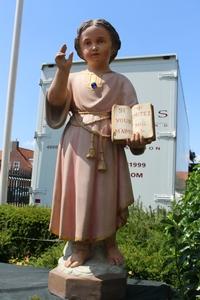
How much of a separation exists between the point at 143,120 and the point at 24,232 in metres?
4.51

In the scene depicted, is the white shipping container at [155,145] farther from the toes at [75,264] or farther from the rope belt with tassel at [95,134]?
the toes at [75,264]

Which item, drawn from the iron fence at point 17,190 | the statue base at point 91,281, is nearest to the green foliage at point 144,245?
the statue base at point 91,281

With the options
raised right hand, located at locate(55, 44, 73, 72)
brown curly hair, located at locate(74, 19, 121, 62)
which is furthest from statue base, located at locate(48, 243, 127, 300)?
brown curly hair, located at locate(74, 19, 121, 62)

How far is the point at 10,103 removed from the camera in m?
8.74

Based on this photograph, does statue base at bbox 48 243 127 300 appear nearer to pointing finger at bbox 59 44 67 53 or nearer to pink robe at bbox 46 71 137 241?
pink robe at bbox 46 71 137 241

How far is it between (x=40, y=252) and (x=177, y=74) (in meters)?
3.90

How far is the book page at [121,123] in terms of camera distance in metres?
3.37

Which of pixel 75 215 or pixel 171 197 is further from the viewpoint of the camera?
pixel 171 197

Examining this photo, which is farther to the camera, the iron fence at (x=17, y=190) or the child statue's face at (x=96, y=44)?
the iron fence at (x=17, y=190)

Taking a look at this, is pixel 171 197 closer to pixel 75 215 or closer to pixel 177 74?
pixel 177 74

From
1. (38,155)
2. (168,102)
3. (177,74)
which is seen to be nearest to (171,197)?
(168,102)

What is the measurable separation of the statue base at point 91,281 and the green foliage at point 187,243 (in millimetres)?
588

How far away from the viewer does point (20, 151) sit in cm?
5241

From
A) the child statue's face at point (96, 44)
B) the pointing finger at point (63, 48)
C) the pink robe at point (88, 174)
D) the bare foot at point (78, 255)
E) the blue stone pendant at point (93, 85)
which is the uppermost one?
the child statue's face at point (96, 44)
